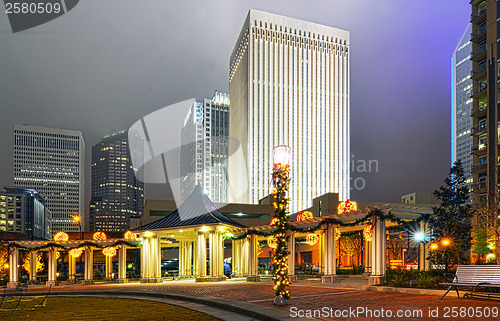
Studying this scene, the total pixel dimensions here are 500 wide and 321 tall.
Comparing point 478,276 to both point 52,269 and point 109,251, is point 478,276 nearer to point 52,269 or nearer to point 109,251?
point 109,251

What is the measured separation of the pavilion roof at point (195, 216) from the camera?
2714cm

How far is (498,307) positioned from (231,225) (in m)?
18.9

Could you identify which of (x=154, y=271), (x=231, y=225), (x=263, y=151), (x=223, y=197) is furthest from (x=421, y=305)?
(x=223, y=197)

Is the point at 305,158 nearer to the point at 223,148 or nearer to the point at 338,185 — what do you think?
the point at 338,185

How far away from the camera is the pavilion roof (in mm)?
27141

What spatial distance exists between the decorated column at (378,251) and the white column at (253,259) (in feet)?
29.6

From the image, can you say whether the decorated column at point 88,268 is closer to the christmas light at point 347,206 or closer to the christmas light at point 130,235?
the christmas light at point 130,235

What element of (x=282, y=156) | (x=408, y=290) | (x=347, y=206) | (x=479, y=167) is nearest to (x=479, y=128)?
(x=479, y=167)

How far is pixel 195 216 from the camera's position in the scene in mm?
28234

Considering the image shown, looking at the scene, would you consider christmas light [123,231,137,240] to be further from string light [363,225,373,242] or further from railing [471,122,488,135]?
railing [471,122,488,135]

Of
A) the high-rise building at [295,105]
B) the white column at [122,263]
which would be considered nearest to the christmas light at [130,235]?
the white column at [122,263]

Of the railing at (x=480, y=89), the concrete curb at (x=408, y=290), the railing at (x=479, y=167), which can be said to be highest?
the railing at (x=480, y=89)

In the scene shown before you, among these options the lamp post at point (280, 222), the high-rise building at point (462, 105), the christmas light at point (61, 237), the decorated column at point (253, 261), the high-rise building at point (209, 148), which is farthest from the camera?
the high-rise building at point (209, 148)

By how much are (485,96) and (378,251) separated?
3896cm
